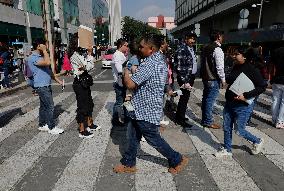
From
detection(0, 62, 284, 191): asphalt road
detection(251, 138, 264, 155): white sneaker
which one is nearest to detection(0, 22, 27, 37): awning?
detection(0, 62, 284, 191): asphalt road

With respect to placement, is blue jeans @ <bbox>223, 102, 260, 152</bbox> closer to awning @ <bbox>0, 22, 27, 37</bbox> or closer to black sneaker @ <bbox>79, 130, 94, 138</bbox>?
black sneaker @ <bbox>79, 130, 94, 138</bbox>

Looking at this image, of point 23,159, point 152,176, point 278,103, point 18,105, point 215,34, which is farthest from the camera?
point 18,105

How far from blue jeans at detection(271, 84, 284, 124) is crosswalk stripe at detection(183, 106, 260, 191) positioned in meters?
1.63

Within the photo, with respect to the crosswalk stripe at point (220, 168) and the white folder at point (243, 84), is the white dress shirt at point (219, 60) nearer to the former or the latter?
the crosswalk stripe at point (220, 168)

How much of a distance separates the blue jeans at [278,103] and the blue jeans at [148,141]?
3212mm

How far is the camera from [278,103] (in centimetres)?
662

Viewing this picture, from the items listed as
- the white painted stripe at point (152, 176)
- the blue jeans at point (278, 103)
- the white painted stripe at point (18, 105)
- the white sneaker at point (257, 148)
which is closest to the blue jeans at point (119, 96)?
the white painted stripe at point (152, 176)

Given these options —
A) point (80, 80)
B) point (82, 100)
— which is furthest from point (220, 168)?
point (80, 80)

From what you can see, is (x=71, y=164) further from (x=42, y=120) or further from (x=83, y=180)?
(x=42, y=120)

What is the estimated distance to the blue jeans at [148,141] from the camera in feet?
13.3

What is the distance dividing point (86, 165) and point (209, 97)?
3000 mm

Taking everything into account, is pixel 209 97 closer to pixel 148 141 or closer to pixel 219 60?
pixel 219 60

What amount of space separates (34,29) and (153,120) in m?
31.8

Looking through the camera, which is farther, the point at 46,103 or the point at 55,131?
the point at 55,131
